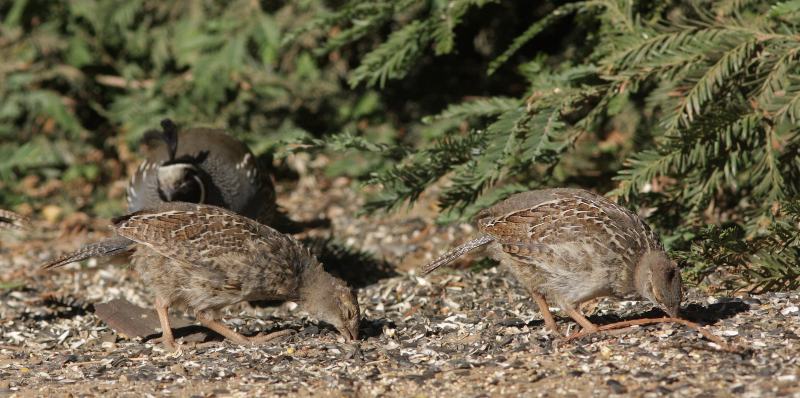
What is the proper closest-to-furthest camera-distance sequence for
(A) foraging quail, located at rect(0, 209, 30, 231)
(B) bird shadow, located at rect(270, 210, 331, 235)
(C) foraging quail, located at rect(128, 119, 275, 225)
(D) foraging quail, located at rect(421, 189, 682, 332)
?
(D) foraging quail, located at rect(421, 189, 682, 332)
(A) foraging quail, located at rect(0, 209, 30, 231)
(C) foraging quail, located at rect(128, 119, 275, 225)
(B) bird shadow, located at rect(270, 210, 331, 235)

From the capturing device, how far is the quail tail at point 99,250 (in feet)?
15.4

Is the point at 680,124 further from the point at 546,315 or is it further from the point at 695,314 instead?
the point at 546,315

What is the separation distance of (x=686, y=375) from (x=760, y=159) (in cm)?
209

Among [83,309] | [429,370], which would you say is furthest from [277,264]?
[83,309]

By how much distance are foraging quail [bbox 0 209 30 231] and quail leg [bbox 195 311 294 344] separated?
1.63 metres

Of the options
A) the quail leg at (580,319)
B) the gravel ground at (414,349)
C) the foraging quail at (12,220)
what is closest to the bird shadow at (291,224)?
the gravel ground at (414,349)

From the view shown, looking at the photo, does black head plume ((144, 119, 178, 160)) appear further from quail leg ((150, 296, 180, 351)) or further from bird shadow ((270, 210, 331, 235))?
quail leg ((150, 296, 180, 351))

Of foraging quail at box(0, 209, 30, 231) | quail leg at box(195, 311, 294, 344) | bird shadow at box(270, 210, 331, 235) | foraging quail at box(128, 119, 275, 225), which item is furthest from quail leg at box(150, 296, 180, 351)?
bird shadow at box(270, 210, 331, 235)

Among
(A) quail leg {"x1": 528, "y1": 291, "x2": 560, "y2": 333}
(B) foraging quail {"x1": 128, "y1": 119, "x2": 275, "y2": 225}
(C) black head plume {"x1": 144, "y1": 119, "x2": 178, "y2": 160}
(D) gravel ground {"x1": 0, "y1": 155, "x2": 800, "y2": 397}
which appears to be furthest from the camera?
(C) black head plume {"x1": 144, "y1": 119, "x2": 178, "y2": 160}

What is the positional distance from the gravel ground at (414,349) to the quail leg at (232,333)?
0.07m

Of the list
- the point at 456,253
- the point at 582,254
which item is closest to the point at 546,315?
the point at 582,254

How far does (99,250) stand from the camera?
4.71 meters

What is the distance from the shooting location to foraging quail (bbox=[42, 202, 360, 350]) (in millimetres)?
4516

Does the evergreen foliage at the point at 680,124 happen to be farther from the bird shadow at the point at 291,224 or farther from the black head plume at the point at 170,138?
the bird shadow at the point at 291,224
